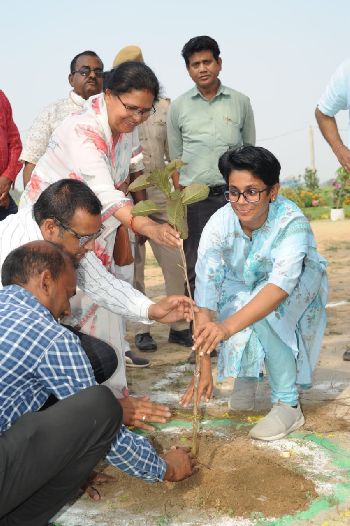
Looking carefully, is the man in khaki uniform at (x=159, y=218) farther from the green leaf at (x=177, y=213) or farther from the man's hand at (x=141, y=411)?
the green leaf at (x=177, y=213)

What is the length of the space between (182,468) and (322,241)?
9.11m

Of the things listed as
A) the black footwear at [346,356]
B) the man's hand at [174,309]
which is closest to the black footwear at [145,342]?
the black footwear at [346,356]

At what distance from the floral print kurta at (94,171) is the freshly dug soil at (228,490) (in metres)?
0.80

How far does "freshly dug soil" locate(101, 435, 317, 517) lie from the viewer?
2867 mm

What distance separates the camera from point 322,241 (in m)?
11.6

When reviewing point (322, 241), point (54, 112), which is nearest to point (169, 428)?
point (54, 112)

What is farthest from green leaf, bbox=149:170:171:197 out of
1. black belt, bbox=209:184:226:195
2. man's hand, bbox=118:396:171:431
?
black belt, bbox=209:184:226:195

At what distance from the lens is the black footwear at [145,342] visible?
5355mm

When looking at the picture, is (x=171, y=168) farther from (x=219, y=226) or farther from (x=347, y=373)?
(x=347, y=373)

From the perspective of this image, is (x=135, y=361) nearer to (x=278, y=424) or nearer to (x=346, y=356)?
(x=346, y=356)

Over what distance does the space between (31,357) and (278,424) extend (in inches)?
64.2

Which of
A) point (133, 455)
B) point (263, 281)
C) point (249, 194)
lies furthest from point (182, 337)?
point (133, 455)

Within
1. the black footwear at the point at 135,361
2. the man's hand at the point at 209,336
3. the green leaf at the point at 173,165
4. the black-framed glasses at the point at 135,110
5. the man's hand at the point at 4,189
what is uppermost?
the black-framed glasses at the point at 135,110

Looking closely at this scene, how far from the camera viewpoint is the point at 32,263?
7.73 ft
